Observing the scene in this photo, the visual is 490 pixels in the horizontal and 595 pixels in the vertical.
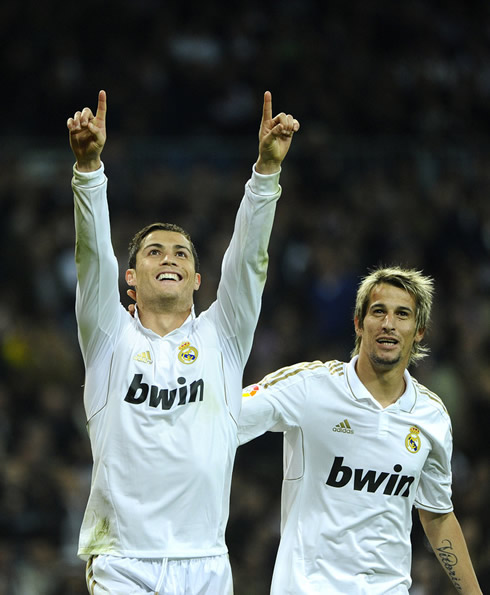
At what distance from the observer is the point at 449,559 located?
15.9 feet

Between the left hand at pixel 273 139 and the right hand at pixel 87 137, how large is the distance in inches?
25.8

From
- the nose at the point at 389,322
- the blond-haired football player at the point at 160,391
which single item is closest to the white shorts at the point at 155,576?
the blond-haired football player at the point at 160,391

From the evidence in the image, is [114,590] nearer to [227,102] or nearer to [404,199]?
[404,199]

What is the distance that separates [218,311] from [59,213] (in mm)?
6129

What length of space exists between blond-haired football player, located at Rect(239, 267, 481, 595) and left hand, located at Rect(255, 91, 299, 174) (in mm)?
1039

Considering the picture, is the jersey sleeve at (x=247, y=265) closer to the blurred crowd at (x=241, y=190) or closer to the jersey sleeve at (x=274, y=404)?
the jersey sleeve at (x=274, y=404)

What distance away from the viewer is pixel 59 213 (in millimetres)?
10102

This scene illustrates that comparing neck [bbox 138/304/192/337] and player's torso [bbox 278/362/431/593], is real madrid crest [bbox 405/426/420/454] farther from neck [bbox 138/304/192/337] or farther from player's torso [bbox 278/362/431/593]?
neck [bbox 138/304/192/337]

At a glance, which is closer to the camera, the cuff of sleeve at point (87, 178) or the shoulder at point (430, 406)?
the cuff of sleeve at point (87, 178)

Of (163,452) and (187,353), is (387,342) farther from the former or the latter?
(163,452)

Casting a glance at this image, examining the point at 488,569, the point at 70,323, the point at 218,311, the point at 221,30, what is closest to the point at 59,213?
the point at 70,323

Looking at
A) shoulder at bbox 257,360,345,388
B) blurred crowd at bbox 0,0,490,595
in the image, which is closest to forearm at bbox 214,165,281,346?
shoulder at bbox 257,360,345,388

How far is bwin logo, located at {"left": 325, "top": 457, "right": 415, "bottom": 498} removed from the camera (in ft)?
15.0

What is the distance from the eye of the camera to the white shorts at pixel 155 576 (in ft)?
12.7
